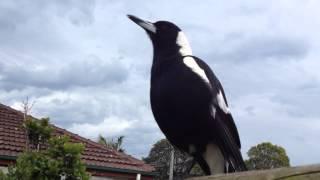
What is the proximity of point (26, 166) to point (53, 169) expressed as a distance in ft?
1.25

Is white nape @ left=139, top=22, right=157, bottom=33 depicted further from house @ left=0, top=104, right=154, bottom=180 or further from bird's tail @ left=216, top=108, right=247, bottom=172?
house @ left=0, top=104, right=154, bottom=180

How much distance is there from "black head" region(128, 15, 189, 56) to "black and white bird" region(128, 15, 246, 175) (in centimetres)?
5

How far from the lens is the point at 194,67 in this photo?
3.19 m

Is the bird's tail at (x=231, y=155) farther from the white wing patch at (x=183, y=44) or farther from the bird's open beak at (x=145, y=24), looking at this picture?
the bird's open beak at (x=145, y=24)

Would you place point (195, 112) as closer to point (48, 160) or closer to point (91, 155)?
point (48, 160)

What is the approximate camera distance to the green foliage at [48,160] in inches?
293

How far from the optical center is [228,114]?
3193 millimetres

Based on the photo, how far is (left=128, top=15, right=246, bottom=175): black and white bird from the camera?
9.83 feet

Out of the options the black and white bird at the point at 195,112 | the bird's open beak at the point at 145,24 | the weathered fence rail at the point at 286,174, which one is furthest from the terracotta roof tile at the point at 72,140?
the weathered fence rail at the point at 286,174

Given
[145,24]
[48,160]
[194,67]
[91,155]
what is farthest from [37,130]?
[91,155]

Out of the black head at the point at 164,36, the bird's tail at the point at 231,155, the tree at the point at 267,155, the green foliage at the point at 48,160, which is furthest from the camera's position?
the tree at the point at 267,155

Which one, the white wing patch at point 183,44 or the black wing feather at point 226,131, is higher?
the white wing patch at point 183,44

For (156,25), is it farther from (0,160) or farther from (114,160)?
(114,160)

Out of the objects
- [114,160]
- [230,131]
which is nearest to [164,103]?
[230,131]
